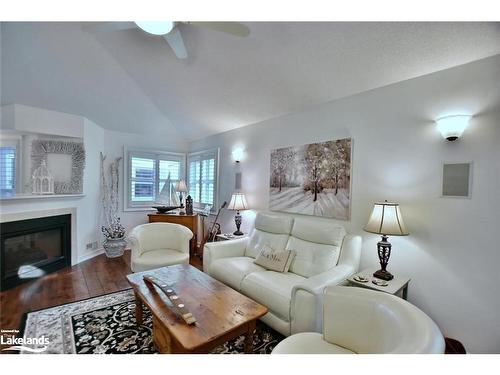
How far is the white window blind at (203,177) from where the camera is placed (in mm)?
4258

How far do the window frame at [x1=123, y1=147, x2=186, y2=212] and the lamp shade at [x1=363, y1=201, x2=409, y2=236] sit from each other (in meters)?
4.24

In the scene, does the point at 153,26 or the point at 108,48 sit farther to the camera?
the point at 108,48

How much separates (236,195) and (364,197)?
1813 millimetres

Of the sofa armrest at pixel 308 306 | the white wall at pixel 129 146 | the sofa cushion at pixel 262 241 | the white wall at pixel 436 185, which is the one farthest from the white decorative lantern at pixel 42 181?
the white wall at pixel 436 185

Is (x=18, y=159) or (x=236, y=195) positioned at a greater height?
(x=18, y=159)

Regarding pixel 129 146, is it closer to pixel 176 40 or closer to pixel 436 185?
pixel 176 40

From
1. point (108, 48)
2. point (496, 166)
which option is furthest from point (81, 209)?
point (496, 166)

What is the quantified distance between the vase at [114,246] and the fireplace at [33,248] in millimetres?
528

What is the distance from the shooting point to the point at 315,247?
2.25 m

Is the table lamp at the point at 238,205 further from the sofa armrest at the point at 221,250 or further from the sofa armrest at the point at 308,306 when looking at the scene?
the sofa armrest at the point at 308,306

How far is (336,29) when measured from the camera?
5.74 ft

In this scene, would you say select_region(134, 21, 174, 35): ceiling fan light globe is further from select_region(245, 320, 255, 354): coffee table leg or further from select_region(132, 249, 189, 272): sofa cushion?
select_region(132, 249, 189, 272): sofa cushion

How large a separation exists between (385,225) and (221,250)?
69.7 inches
